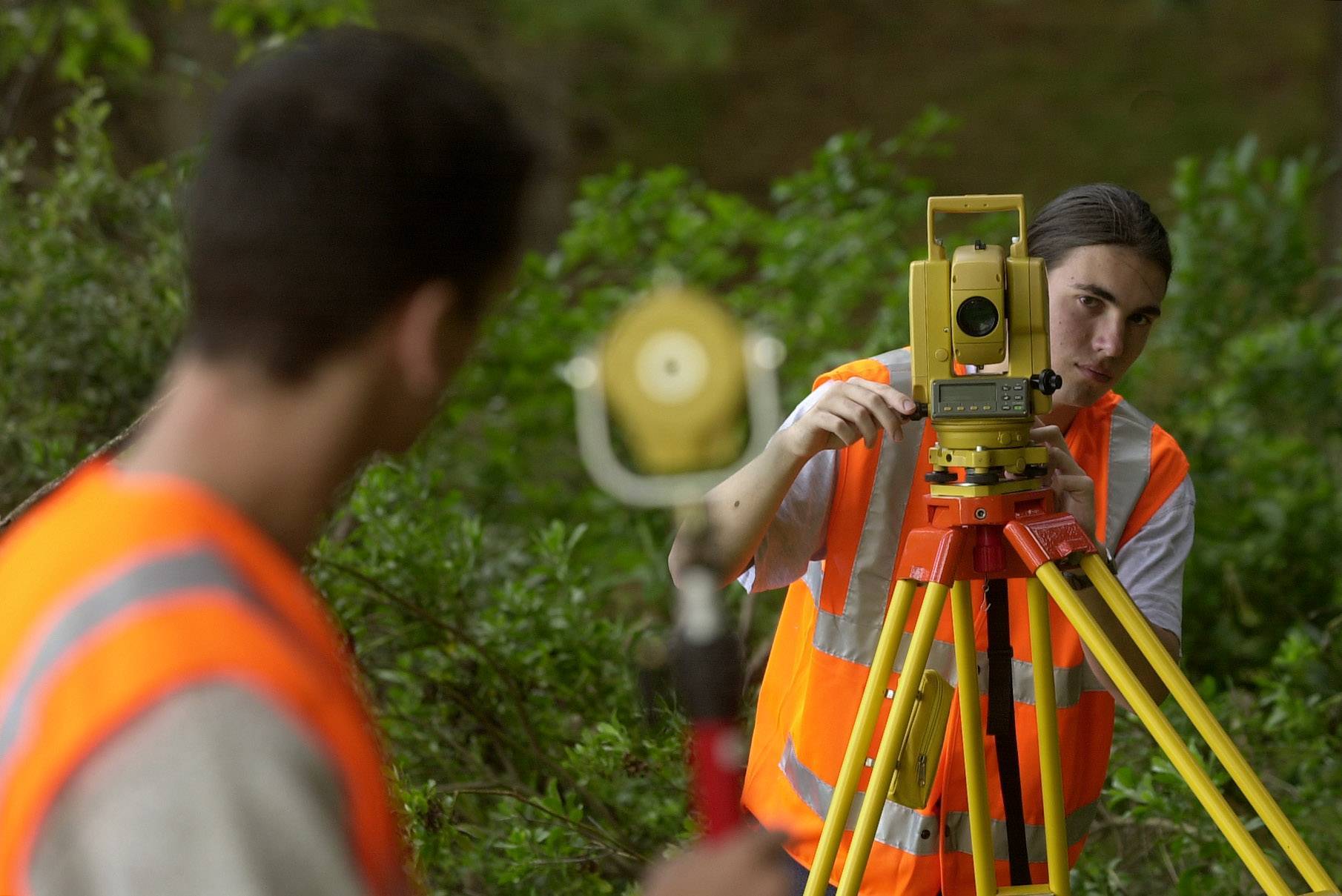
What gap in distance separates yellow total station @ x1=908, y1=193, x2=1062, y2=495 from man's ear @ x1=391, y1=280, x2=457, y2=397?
0.96 meters

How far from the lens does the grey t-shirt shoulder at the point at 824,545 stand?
5.88 feet

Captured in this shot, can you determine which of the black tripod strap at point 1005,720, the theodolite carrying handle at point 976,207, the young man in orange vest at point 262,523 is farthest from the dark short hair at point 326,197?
the black tripod strap at point 1005,720

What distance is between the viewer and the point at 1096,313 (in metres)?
1.87

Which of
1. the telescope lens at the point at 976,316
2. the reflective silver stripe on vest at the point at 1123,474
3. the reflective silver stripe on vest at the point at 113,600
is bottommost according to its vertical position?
the reflective silver stripe on vest at the point at 1123,474

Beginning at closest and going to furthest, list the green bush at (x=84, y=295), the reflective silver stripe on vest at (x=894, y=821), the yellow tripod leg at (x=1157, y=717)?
1. the yellow tripod leg at (x=1157, y=717)
2. the reflective silver stripe on vest at (x=894, y=821)
3. the green bush at (x=84, y=295)

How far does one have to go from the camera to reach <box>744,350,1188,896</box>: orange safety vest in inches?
70.8

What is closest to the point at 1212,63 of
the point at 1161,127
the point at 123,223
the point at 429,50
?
the point at 1161,127

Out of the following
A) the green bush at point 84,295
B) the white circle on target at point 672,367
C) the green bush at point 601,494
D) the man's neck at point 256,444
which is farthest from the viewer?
the green bush at point 84,295

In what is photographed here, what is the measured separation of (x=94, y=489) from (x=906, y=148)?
13.6ft

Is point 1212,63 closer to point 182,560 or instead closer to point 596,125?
point 596,125

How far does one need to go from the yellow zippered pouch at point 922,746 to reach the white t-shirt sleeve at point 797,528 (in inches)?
8.5

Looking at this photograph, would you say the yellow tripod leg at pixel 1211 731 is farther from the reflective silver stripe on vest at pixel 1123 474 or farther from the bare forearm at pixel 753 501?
the bare forearm at pixel 753 501

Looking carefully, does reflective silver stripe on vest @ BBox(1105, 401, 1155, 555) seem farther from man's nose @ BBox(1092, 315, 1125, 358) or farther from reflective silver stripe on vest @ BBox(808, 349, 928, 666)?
reflective silver stripe on vest @ BBox(808, 349, 928, 666)

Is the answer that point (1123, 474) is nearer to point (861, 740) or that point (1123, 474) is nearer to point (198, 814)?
point (861, 740)
